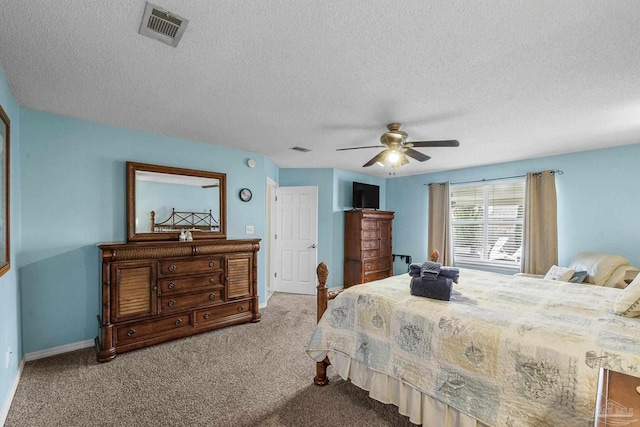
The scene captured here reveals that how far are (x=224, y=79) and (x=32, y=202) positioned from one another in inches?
90.1

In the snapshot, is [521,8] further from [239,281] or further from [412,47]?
[239,281]

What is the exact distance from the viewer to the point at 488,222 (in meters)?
5.04

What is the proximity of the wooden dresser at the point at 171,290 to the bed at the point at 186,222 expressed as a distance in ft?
1.08

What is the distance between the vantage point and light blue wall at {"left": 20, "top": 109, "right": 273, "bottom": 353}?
8.81 feet

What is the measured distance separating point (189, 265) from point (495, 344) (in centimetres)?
294

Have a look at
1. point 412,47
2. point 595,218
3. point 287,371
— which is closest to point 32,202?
point 287,371

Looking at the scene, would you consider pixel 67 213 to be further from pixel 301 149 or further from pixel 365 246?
pixel 365 246

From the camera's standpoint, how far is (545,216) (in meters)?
4.25

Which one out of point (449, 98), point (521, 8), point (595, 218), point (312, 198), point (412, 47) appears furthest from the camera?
point (312, 198)

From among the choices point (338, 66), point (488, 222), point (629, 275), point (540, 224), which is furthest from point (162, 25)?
point (488, 222)

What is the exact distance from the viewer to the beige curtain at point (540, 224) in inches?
165

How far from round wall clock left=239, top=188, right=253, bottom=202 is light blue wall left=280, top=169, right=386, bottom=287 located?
1395 millimetres

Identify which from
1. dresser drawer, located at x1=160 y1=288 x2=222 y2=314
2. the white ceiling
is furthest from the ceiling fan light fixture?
dresser drawer, located at x1=160 y1=288 x2=222 y2=314

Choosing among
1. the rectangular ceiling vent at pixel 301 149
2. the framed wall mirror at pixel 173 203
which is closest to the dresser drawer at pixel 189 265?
the framed wall mirror at pixel 173 203
